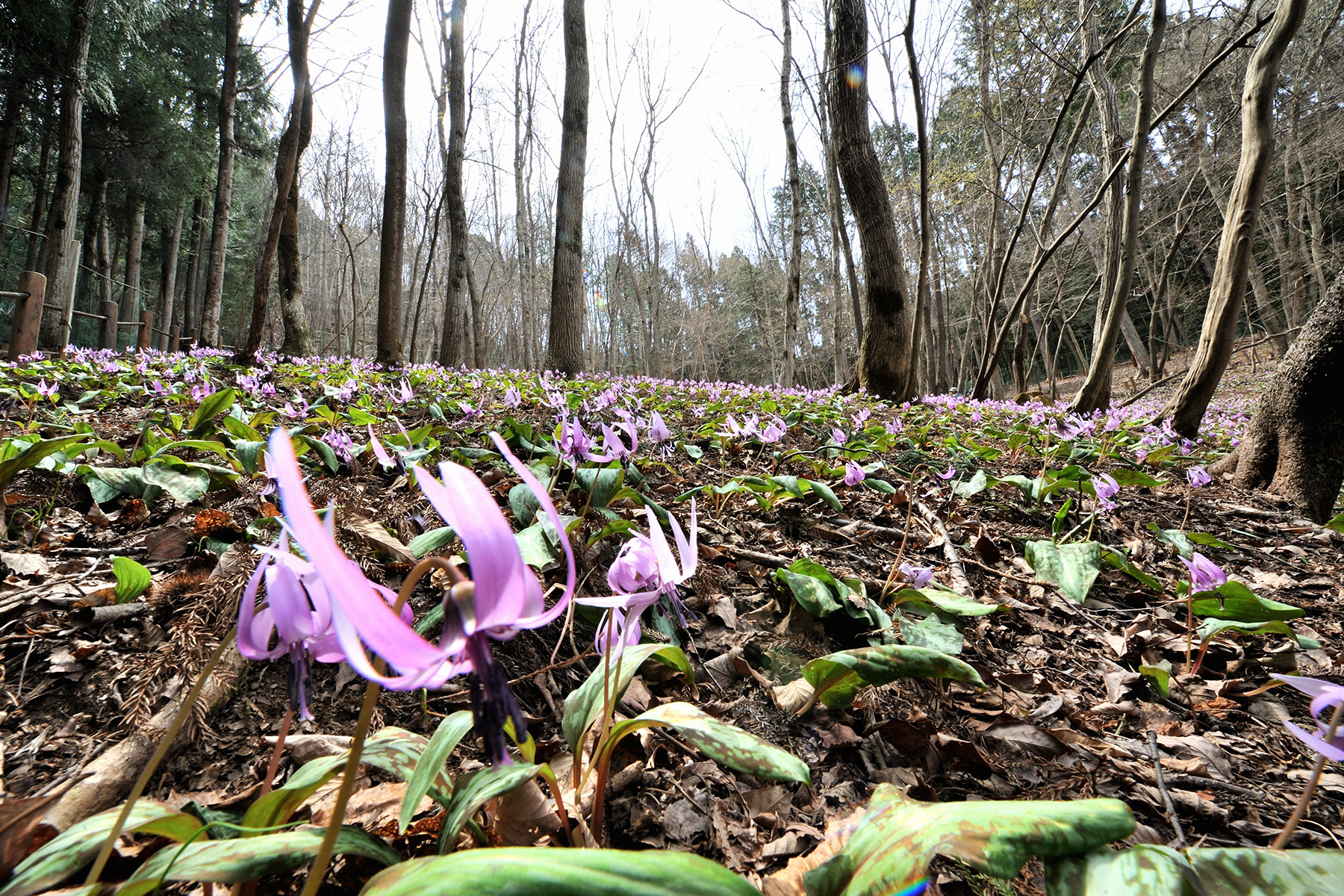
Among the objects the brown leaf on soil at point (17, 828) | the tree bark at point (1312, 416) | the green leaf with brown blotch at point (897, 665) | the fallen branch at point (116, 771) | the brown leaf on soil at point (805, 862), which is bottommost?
the brown leaf on soil at point (805, 862)

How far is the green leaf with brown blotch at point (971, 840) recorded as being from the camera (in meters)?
0.58

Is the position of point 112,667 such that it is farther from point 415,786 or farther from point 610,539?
point 610,539

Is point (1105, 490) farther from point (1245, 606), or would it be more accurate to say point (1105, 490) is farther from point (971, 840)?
point (971, 840)

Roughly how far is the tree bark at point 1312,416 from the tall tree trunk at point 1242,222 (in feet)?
5.27

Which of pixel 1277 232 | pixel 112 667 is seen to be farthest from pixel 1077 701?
pixel 1277 232

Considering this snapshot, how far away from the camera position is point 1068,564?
5.81ft

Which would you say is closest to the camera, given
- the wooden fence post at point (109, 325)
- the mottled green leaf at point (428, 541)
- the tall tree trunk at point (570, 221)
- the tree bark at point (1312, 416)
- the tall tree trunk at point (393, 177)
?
the mottled green leaf at point (428, 541)

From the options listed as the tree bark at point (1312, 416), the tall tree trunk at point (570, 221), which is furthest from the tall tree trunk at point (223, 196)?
the tree bark at point (1312, 416)

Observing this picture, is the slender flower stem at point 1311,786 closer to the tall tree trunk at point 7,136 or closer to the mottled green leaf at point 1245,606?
the mottled green leaf at point 1245,606

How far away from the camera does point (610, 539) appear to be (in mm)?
1810

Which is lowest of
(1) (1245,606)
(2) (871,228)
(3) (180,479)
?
(1) (1245,606)

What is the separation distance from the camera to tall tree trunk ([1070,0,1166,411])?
582cm

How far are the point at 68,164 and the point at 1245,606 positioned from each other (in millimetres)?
12926

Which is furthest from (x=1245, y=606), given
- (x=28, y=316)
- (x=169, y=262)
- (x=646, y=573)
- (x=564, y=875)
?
(x=169, y=262)
